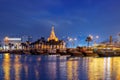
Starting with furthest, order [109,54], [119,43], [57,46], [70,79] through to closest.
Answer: [57,46] → [119,43] → [109,54] → [70,79]

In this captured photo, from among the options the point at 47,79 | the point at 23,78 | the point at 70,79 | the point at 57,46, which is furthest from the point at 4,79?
the point at 57,46

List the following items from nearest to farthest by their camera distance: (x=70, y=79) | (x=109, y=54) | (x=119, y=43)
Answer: (x=70, y=79) → (x=109, y=54) → (x=119, y=43)

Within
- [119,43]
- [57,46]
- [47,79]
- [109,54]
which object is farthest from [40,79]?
[57,46]

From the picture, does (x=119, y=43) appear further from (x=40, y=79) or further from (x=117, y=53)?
(x=40, y=79)

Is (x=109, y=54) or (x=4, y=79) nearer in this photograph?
(x=4, y=79)

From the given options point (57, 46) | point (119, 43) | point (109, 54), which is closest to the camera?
point (109, 54)

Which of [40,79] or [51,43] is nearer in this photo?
[40,79]

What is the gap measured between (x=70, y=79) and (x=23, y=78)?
410 centimetres

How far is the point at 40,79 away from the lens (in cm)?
2895

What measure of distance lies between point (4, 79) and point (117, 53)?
81.8 meters

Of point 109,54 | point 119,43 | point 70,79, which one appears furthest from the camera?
point 119,43

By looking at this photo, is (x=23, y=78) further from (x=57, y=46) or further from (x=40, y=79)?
(x=57, y=46)

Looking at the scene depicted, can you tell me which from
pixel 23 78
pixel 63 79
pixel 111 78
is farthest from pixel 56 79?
pixel 111 78

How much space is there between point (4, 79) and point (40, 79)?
3036 millimetres
